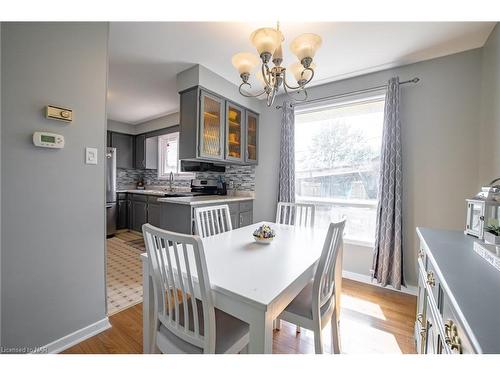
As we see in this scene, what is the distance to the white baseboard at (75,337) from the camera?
1.33m

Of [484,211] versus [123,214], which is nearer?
[484,211]

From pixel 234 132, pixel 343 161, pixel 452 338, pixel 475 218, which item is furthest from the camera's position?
pixel 234 132

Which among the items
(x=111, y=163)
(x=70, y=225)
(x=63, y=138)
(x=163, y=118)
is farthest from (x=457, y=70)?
(x=111, y=163)

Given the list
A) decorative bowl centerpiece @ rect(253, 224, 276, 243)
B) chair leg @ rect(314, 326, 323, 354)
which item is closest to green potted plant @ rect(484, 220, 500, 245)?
chair leg @ rect(314, 326, 323, 354)

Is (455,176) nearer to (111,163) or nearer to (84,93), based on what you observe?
(84,93)

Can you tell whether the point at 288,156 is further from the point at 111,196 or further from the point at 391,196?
the point at 111,196

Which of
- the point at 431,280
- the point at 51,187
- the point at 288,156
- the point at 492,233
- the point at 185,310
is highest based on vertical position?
the point at 288,156

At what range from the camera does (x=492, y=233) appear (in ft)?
3.34

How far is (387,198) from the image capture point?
2.22 meters

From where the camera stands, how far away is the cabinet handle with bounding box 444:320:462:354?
602 millimetres

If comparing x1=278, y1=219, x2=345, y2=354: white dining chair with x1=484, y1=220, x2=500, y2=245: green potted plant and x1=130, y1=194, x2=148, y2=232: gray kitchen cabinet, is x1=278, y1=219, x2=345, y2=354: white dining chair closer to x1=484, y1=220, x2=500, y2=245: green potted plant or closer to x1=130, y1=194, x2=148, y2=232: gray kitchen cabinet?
x1=484, y1=220, x2=500, y2=245: green potted plant

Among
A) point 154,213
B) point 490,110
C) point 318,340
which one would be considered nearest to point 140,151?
point 154,213

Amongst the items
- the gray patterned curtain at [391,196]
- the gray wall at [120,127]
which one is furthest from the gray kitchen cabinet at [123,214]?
the gray patterned curtain at [391,196]

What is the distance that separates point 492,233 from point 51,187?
2.46 meters
